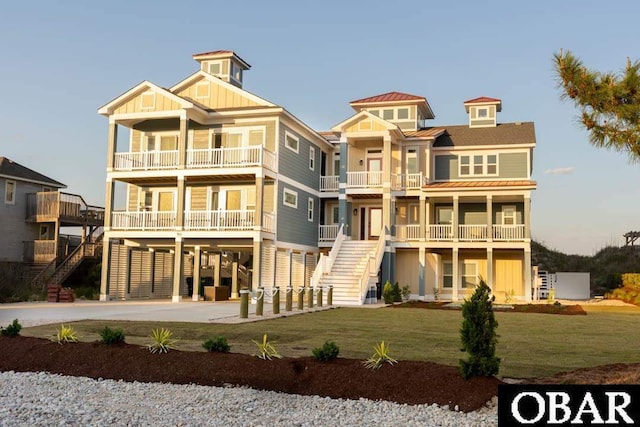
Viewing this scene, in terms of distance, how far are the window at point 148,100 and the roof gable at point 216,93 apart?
1797mm

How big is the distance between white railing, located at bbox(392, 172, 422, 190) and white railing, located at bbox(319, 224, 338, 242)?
3.84 metres

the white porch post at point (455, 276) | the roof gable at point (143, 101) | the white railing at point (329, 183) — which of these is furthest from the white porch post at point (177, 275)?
the white porch post at point (455, 276)

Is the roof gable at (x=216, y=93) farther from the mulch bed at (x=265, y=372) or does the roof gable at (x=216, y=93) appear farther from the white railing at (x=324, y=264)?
the mulch bed at (x=265, y=372)

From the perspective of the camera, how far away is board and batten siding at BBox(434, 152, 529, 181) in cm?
3244

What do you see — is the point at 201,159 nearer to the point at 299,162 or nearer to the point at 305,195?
the point at 299,162

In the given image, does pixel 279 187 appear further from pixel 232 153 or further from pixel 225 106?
pixel 225 106

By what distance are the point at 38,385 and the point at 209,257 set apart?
86.1 ft

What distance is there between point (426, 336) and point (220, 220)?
48.3ft

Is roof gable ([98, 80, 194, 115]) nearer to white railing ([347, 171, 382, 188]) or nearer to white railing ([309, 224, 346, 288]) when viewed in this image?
white railing ([309, 224, 346, 288])

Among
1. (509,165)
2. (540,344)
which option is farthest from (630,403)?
(509,165)

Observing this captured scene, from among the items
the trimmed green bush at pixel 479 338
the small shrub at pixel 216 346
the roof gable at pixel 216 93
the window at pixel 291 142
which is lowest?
the small shrub at pixel 216 346

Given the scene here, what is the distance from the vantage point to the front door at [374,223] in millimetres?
→ 33000

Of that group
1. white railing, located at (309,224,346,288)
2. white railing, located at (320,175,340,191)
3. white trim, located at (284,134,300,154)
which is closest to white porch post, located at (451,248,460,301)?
white railing, located at (309,224,346,288)

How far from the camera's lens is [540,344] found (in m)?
12.7
